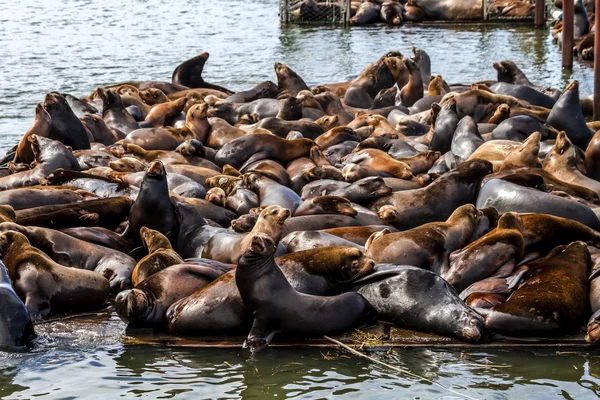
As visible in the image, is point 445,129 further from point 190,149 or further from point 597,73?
point 597,73

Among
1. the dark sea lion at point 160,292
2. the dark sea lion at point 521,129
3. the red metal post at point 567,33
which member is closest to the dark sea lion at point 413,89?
the dark sea lion at point 521,129

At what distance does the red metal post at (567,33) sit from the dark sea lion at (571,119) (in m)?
7.93

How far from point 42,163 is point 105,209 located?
187 cm

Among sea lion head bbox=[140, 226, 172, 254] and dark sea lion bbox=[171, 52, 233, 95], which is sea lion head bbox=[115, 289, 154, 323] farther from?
dark sea lion bbox=[171, 52, 233, 95]

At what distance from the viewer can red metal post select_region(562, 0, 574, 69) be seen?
18.8 metres

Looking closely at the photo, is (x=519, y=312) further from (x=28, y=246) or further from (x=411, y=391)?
(x=28, y=246)

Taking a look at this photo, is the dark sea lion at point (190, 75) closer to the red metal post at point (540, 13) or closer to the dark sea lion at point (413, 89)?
the dark sea lion at point (413, 89)

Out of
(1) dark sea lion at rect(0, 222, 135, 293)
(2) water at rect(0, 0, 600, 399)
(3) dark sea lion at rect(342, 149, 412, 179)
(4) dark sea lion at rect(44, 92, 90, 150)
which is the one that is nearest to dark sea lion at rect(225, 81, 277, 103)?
(2) water at rect(0, 0, 600, 399)

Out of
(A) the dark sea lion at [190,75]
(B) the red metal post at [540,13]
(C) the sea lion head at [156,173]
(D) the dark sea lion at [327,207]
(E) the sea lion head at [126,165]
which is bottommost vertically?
(D) the dark sea lion at [327,207]

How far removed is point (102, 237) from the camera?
764cm

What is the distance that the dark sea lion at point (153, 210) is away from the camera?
776 centimetres

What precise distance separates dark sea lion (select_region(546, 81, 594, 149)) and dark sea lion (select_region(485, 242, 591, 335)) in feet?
16.3

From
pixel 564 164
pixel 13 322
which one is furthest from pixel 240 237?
pixel 564 164

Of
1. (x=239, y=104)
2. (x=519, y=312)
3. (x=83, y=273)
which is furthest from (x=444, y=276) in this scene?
(x=239, y=104)
